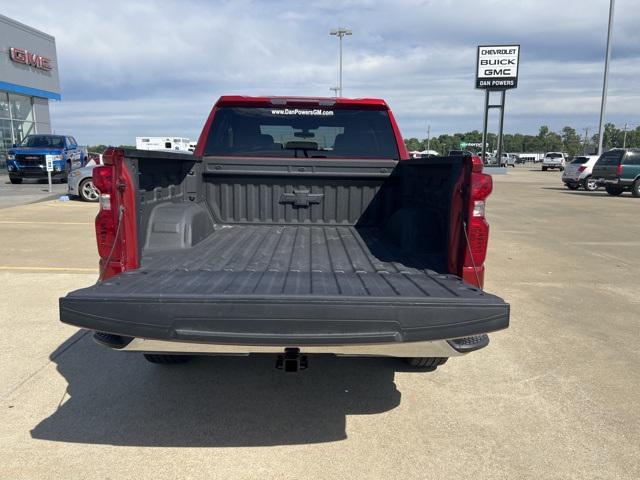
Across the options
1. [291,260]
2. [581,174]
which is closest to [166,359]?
[291,260]

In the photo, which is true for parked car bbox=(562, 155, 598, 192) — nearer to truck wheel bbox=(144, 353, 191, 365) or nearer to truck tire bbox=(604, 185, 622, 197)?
truck tire bbox=(604, 185, 622, 197)

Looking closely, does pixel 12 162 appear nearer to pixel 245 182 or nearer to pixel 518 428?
pixel 245 182

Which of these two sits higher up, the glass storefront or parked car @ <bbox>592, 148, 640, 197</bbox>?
the glass storefront

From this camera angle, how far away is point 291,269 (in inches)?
123

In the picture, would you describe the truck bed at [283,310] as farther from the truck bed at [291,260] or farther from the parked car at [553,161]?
the parked car at [553,161]

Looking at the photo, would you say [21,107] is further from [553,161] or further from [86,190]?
[553,161]

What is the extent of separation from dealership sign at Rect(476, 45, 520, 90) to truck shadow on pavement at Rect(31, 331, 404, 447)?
42588mm

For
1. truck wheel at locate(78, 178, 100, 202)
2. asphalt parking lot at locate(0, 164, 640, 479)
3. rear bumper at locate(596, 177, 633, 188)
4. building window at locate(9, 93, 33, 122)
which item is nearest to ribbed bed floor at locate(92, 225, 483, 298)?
asphalt parking lot at locate(0, 164, 640, 479)

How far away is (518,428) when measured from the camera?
3070mm

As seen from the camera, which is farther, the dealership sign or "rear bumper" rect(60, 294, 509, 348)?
the dealership sign

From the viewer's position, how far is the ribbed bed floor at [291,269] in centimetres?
254

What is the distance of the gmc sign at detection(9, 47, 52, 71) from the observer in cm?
2958

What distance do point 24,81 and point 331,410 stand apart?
3497 cm

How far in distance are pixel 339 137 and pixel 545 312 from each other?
287 cm
